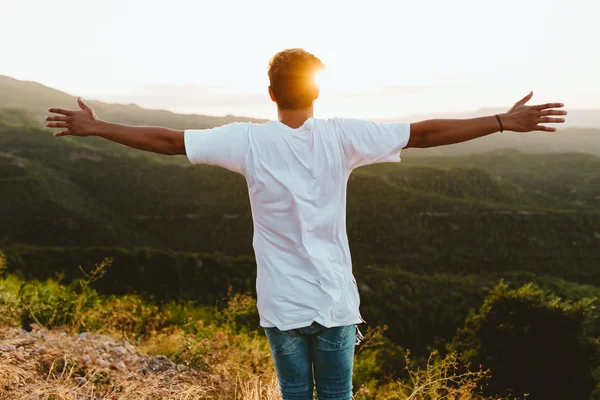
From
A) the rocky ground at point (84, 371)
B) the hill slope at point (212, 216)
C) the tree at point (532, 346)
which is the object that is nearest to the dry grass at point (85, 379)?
the rocky ground at point (84, 371)

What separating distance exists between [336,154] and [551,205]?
88431 mm

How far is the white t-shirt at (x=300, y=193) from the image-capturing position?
170 cm

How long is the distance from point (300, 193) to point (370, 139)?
31 centimetres

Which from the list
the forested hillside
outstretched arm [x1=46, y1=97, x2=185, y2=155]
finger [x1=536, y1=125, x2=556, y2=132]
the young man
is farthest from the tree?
the forested hillside

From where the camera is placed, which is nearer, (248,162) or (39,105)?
(248,162)

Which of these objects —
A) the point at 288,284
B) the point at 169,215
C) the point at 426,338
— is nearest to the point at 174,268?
the point at 426,338

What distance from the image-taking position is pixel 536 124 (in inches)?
75.7

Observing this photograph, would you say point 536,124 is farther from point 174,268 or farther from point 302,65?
point 174,268

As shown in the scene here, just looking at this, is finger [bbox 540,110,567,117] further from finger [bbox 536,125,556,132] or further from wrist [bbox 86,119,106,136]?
wrist [bbox 86,119,106,136]

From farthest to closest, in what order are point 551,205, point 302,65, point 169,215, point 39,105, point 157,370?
point 39,105 → point 551,205 → point 169,215 → point 157,370 → point 302,65

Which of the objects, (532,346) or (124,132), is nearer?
(124,132)

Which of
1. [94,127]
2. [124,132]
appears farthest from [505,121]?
[94,127]

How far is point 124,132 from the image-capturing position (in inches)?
72.7

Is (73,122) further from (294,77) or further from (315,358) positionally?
(315,358)
